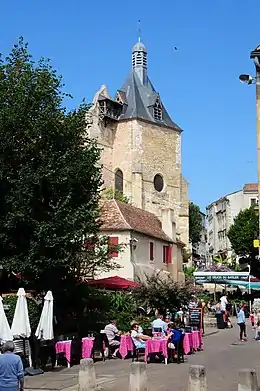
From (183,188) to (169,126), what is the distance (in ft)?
25.5

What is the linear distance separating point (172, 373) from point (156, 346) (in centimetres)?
252

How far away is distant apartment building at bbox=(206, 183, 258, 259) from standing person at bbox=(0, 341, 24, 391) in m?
86.5

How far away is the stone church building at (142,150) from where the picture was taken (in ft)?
240

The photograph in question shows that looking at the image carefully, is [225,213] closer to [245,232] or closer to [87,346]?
[245,232]

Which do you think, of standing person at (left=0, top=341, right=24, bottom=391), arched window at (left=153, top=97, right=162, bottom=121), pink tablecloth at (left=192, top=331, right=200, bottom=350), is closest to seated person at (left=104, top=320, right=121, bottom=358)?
pink tablecloth at (left=192, top=331, right=200, bottom=350)

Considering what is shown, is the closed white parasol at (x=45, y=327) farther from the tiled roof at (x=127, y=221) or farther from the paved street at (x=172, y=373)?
the tiled roof at (x=127, y=221)

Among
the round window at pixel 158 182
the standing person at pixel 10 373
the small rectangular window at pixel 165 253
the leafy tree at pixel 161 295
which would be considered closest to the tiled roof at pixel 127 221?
the small rectangular window at pixel 165 253

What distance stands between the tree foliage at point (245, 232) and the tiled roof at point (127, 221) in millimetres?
28685

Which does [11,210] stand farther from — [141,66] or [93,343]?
[141,66]

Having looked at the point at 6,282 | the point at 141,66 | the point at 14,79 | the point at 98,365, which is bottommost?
the point at 98,365

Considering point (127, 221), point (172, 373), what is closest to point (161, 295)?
point (127, 221)

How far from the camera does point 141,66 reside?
274 feet

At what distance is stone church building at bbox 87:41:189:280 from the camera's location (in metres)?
73.0

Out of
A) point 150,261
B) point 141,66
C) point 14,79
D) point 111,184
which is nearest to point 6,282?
point 14,79
